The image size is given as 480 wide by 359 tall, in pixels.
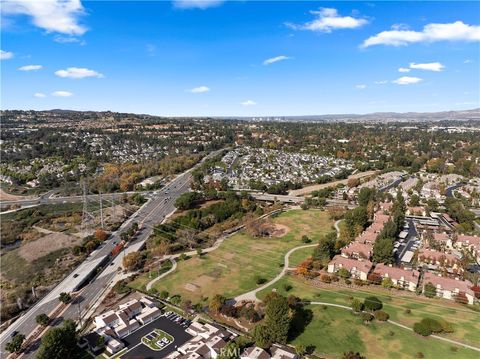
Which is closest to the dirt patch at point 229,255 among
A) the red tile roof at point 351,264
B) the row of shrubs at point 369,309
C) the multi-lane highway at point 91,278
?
the red tile roof at point 351,264

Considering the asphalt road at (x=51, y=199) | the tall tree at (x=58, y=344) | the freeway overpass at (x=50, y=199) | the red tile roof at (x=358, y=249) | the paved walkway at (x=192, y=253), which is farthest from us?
the asphalt road at (x=51, y=199)

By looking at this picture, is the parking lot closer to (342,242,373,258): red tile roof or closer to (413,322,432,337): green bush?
(413,322,432,337): green bush

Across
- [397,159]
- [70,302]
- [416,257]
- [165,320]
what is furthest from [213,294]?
[397,159]

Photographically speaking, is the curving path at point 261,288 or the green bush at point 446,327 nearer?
the green bush at point 446,327

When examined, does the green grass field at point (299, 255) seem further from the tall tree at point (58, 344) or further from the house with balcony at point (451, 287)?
the tall tree at point (58, 344)

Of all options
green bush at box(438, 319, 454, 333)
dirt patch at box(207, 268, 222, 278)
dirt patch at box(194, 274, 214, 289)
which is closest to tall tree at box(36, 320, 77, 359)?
dirt patch at box(194, 274, 214, 289)

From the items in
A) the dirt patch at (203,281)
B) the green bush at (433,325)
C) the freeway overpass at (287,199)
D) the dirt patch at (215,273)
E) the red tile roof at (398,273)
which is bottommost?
the dirt patch at (203,281)

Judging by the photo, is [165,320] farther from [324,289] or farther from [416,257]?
[416,257]

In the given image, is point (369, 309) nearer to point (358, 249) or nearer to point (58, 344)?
point (358, 249)
